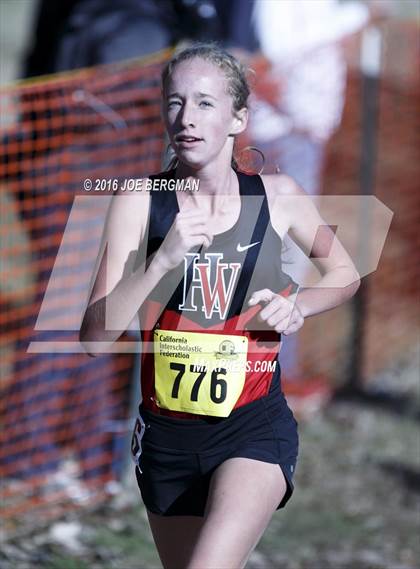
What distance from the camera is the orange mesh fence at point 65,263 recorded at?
484 centimetres

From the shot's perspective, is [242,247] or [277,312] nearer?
[277,312]

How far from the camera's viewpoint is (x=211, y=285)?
254cm

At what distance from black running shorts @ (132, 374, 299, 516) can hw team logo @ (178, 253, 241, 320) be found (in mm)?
302

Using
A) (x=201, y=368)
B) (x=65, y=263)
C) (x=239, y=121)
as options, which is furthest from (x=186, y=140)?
(x=65, y=263)

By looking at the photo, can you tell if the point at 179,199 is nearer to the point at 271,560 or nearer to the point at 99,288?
the point at 99,288

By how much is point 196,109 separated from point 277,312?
528mm

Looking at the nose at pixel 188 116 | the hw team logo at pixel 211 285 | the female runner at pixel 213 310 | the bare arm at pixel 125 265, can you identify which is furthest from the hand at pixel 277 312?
the nose at pixel 188 116

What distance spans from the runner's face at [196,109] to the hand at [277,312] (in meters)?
0.36

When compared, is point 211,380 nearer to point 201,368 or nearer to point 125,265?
point 201,368

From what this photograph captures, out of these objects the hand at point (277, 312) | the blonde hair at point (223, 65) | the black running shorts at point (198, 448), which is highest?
the blonde hair at point (223, 65)

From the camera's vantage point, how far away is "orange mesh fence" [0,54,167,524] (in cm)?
484

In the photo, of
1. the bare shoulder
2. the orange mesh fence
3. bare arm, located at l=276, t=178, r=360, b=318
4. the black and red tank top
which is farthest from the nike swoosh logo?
the orange mesh fence

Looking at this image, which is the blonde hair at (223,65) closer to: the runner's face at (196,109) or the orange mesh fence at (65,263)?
the runner's face at (196,109)

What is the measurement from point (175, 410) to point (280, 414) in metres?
0.31
